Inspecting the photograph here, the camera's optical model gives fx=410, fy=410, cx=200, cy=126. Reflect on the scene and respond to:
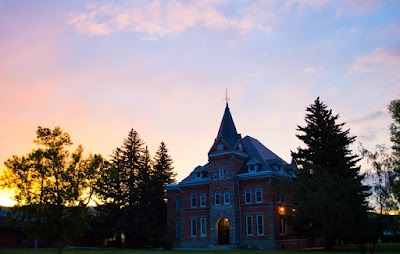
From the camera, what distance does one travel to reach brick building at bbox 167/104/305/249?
152 feet

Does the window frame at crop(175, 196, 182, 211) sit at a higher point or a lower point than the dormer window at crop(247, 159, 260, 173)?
lower

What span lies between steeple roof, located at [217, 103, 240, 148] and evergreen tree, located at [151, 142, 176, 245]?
13901mm

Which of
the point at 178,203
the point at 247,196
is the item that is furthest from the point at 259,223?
the point at 178,203

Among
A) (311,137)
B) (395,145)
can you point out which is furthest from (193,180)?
(395,145)

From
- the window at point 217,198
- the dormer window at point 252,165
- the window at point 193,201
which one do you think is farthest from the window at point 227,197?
the window at point 193,201

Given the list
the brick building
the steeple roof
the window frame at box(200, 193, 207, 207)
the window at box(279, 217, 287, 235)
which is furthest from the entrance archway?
the steeple roof

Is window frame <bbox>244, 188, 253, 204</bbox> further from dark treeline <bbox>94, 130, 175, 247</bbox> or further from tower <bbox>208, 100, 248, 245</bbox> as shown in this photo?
dark treeline <bbox>94, 130, 175, 247</bbox>

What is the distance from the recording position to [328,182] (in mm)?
28031

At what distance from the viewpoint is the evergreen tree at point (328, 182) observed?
2603 cm

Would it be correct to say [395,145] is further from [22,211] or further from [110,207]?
[110,207]

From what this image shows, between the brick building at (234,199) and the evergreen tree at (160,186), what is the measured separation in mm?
2873

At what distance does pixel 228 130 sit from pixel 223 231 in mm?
12324

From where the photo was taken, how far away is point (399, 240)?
61.8 metres

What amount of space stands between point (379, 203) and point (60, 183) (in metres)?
20.0
